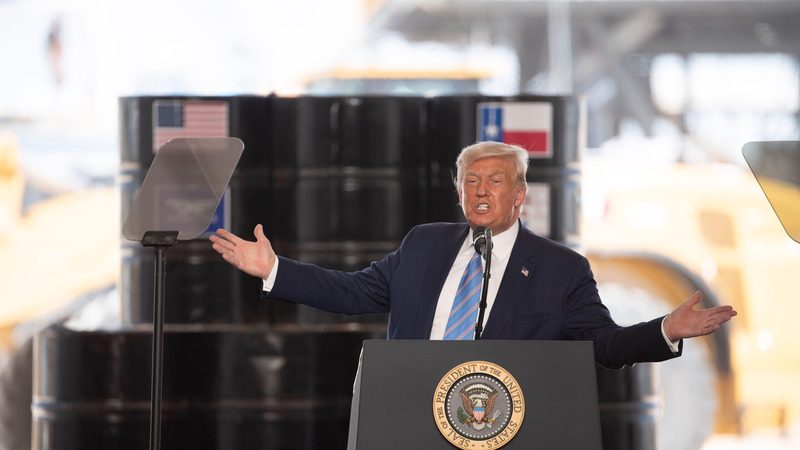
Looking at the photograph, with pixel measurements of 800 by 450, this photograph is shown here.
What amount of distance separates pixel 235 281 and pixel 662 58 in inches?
290

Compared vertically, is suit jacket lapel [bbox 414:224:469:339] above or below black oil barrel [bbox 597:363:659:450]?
above

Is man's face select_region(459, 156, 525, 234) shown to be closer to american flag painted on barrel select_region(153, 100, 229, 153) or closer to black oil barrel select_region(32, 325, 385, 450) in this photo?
black oil barrel select_region(32, 325, 385, 450)

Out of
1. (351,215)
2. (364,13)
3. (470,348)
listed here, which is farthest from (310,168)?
→ (364,13)

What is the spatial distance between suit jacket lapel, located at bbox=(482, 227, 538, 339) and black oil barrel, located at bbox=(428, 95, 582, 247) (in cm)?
129

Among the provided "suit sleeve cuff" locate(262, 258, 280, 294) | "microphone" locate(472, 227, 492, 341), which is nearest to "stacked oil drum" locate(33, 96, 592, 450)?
"suit sleeve cuff" locate(262, 258, 280, 294)

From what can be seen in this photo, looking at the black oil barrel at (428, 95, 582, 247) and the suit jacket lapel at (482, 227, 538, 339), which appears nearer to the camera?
the suit jacket lapel at (482, 227, 538, 339)

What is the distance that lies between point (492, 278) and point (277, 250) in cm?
145

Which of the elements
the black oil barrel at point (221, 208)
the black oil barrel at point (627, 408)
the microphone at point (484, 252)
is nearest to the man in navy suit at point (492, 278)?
the microphone at point (484, 252)

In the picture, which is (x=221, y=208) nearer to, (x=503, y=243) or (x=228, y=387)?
(x=228, y=387)

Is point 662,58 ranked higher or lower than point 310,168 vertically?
higher

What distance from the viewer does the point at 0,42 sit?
473 inches

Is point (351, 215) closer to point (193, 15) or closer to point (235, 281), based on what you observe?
point (235, 281)

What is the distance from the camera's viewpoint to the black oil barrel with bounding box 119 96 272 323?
5031mm

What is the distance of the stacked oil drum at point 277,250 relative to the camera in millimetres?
4773
